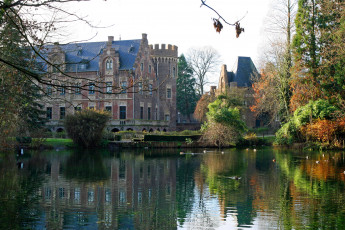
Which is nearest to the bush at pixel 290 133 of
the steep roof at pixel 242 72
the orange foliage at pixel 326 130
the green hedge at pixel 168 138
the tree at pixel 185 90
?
the orange foliage at pixel 326 130

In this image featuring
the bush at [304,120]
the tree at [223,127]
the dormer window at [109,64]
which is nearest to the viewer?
the bush at [304,120]

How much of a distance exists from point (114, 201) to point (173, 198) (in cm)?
179

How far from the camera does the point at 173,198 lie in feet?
42.7

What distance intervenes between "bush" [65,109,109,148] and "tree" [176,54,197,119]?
3227 centimetres

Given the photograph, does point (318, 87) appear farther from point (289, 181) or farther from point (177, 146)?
point (289, 181)

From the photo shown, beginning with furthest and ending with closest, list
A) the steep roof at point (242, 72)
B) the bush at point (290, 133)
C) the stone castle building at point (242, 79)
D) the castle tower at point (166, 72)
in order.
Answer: the steep roof at point (242, 72)
the stone castle building at point (242, 79)
the castle tower at point (166, 72)
the bush at point (290, 133)

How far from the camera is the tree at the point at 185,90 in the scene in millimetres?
68494

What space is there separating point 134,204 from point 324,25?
26585mm

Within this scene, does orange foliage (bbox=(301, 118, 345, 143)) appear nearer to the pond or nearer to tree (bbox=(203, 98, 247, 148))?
tree (bbox=(203, 98, 247, 148))

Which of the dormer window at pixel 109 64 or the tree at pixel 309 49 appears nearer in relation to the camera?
the tree at pixel 309 49

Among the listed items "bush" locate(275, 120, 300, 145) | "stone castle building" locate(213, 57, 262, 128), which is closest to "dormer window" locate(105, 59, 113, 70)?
"stone castle building" locate(213, 57, 262, 128)

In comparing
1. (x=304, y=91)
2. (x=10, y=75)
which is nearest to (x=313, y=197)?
(x=10, y=75)

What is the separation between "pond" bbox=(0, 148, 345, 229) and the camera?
9.96 metres

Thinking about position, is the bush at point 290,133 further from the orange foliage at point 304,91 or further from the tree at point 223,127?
the tree at point 223,127
